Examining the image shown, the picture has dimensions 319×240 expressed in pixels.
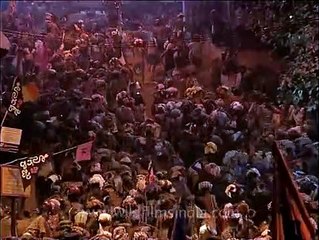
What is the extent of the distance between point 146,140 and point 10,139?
0.65 m

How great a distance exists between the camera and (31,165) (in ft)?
10.1

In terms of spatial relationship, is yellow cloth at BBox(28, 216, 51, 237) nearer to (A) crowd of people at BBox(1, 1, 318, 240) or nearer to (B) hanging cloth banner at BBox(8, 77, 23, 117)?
(A) crowd of people at BBox(1, 1, 318, 240)

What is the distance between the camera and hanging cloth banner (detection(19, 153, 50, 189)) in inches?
121

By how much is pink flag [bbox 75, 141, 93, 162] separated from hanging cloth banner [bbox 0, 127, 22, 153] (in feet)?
0.94

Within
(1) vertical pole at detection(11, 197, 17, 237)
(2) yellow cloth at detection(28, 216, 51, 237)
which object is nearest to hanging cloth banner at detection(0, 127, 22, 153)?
(1) vertical pole at detection(11, 197, 17, 237)

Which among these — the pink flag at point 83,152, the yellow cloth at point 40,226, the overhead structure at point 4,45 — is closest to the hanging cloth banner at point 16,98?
the overhead structure at point 4,45

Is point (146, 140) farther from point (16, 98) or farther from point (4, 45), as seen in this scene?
point (4, 45)

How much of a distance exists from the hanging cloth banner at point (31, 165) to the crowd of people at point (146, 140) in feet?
0.11

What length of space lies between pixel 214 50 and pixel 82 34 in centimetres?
66

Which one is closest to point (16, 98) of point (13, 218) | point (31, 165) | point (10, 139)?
point (10, 139)

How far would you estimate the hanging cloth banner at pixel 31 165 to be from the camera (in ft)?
10.1

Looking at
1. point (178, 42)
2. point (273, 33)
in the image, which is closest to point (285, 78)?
point (273, 33)

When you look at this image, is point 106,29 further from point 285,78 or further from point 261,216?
point 261,216

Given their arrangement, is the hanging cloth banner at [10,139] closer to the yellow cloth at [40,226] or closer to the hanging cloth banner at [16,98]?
the hanging cloth banner at [16,98]
